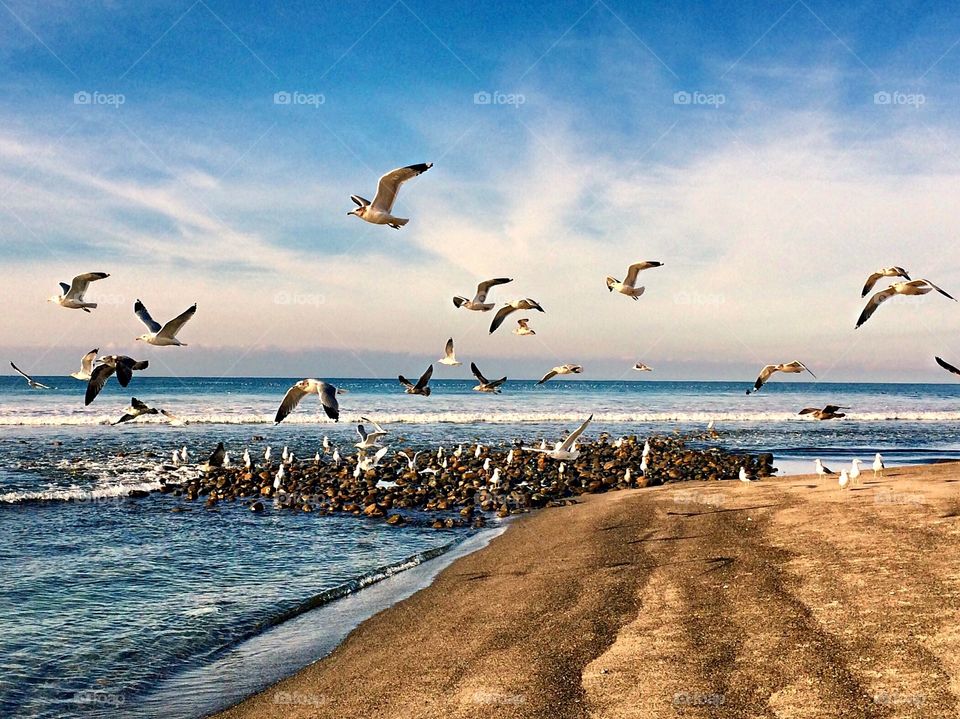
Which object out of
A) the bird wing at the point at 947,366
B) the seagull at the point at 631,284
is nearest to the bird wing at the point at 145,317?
the seagull at the point at 631,284

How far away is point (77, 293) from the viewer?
1426cm

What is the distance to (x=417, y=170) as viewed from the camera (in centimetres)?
1065

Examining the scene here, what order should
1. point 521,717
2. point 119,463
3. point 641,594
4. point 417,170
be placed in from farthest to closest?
point 119,463 → point 417,170 → point 641,594 → point 521,717

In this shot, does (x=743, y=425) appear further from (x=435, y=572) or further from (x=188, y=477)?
(x=435, y=572)

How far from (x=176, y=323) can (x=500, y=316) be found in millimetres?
6023

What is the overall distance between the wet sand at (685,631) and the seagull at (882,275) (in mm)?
3342

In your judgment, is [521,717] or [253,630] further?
[253,630]

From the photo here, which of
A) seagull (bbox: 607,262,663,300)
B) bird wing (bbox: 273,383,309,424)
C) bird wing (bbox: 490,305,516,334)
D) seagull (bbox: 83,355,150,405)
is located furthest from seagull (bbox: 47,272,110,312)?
seagull (bbox: 607,262,663,300)

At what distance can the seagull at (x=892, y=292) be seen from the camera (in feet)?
38.6

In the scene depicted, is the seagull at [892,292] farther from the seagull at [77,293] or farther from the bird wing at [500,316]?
the seagull at [77,293]

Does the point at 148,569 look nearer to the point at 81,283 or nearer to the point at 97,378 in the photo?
the point at 97,378

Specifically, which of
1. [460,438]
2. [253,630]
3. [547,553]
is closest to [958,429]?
[460,438]

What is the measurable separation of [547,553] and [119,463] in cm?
1756

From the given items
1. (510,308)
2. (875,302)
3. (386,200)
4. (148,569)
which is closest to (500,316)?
(510,308)
